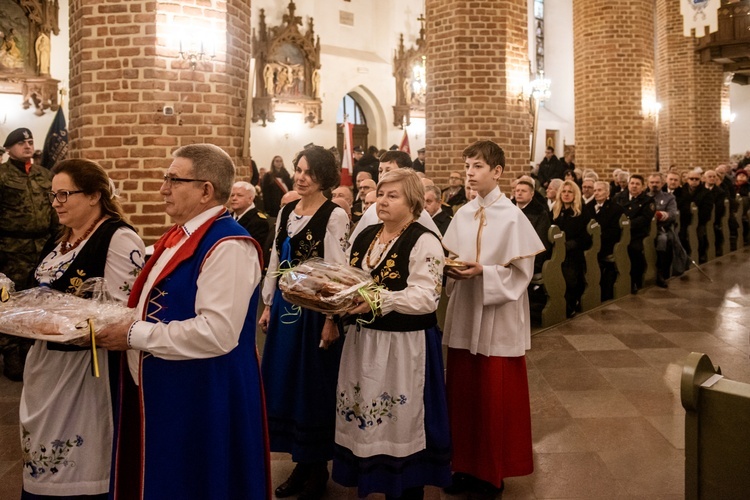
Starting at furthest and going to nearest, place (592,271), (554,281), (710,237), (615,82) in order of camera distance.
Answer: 1. (615,82)
2. (710,237)
3. (592,271)
4. (554,281)

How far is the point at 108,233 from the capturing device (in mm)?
2707

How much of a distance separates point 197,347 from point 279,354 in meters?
1.38

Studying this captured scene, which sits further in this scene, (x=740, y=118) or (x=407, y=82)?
(x=740, y=118)

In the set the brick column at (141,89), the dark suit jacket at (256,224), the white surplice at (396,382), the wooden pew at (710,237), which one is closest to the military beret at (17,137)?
the brick column at (141,89)

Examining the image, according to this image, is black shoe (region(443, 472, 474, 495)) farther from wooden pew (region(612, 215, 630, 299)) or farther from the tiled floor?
wooden pew (region(612, 215, 630, 299))

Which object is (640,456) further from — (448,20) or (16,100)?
(16,100)

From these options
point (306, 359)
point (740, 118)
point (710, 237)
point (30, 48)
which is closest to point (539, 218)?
point (306, 359)

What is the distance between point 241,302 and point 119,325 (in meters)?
0.41

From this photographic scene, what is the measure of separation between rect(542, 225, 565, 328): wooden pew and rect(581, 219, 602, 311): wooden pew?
0.71 meters

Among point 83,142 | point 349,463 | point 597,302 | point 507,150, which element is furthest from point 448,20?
point 349,463

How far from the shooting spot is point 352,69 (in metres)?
18.3

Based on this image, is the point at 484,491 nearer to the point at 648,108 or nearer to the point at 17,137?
the point at 17,137

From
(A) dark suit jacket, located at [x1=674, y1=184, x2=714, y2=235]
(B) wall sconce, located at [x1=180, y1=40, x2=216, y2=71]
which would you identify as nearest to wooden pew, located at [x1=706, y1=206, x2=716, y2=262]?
(A) dark suit jacket, located at [x1=674, y1=184, x2=714, y2=235]

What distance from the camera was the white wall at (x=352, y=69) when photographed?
1676 centimetres
